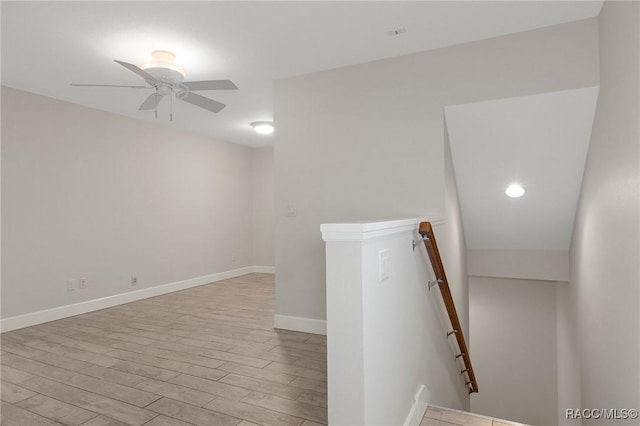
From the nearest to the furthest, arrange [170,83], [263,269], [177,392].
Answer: [177,392], [170,83], [263,269]

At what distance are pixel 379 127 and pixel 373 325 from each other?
2.27 meters

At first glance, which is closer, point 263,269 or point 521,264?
point 521,264

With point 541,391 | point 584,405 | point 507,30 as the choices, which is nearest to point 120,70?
point 507,30

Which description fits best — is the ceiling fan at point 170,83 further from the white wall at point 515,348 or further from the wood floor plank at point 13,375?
the white wall at point 515,348

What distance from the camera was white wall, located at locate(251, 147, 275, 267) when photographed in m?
7.18

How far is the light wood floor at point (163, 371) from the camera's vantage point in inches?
→ 84.0

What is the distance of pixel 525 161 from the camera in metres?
3.37

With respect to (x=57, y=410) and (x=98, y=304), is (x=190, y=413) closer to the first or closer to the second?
(x=57, y=410)

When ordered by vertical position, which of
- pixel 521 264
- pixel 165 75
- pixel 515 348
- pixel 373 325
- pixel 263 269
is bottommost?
pixel 515 348

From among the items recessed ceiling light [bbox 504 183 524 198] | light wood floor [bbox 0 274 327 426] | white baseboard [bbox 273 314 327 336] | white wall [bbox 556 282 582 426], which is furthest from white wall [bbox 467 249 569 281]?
light wood floor [bbox 0 274 327 426]

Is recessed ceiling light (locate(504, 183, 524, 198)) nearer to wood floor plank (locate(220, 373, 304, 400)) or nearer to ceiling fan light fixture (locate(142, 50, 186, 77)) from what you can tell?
wood floor plank (locate(220, 373, 304, 400))

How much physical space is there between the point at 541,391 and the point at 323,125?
4.98m

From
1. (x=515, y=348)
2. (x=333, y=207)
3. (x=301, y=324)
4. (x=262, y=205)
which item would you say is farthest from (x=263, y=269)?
(x=515, y=348)

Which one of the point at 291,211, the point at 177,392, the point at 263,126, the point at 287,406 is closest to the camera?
the point at 287,406
